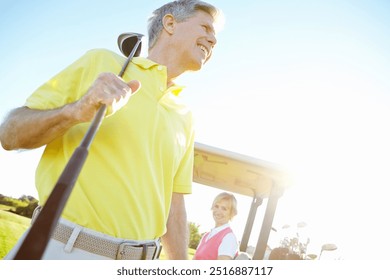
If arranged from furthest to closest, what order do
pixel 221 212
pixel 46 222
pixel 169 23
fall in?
pixel 221 212 → pixel 169 23 → pixel 46 222

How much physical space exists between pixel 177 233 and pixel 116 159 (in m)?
0.64

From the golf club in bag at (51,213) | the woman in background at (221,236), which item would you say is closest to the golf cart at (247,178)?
the woman in background at (221,236)

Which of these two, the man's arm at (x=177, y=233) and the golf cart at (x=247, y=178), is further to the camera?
the golf cart at (x=247, y=178)

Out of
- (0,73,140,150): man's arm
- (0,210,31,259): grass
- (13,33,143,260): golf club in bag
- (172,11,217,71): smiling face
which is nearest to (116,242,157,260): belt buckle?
(0,73,140,150): man's arm

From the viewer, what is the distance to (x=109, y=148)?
1.12 meters

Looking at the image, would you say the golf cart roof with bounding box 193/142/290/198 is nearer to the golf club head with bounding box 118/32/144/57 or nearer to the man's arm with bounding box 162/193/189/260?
the man's arm with bounding box 162/193/189/260

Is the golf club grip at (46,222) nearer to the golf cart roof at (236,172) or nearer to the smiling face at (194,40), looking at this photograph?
the smiling face at (194,40)

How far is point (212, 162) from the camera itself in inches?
154

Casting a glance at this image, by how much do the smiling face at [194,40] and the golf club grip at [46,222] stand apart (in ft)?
4.71

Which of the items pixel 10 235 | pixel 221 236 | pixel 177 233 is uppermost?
pixel 221 236

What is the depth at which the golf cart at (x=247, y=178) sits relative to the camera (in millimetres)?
3154

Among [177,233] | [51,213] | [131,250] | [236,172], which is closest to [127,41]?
[131,250]

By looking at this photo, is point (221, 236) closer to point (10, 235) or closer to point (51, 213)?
point (10, 235)

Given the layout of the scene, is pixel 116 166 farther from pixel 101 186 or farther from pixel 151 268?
pixel 151 268
